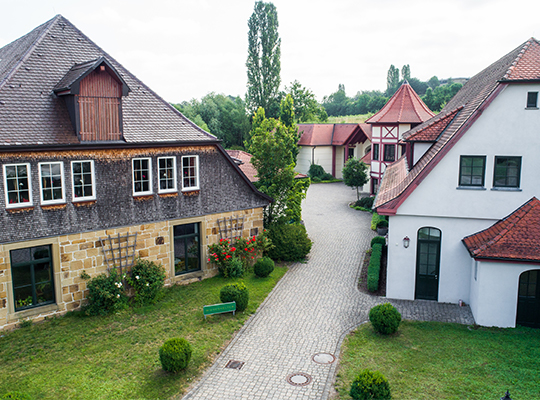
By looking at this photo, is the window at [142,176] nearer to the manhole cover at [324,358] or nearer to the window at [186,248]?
the window at [186,248]

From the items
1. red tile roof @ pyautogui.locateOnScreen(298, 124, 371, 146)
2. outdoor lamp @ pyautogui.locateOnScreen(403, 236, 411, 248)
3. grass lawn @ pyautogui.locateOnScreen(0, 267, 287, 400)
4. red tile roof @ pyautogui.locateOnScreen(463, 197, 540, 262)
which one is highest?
red tile roof @ pyautogui.locateOnScreen(298, 124, 371, 146)

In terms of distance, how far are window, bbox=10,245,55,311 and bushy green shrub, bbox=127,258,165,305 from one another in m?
2.99

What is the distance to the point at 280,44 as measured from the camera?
61.7 meters

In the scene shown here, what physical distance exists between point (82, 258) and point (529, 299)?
16579mm

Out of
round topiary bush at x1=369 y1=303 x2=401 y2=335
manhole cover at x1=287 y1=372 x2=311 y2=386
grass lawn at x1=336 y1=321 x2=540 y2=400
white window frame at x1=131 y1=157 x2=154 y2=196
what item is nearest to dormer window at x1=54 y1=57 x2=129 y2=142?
white window frame at x1=131 y1=157 x2=154 y2=196

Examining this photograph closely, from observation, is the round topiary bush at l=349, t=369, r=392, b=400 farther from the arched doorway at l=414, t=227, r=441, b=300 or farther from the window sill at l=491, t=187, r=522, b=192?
the window sill at l=491, t=187, r=522, b=192

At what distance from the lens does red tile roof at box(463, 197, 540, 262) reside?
16.0m

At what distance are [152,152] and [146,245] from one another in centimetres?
388

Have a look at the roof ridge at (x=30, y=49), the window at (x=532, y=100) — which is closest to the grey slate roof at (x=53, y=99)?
the roof ridge at (x=30, y=49)

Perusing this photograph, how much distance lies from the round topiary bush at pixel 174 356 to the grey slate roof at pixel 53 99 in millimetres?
8320

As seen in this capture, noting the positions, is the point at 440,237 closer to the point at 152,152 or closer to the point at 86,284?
the point at 152,152

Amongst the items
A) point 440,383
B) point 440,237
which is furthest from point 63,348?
point 440,237

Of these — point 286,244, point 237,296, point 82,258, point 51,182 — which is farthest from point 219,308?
point 286,244

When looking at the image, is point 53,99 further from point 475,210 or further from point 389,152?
point 389,152
